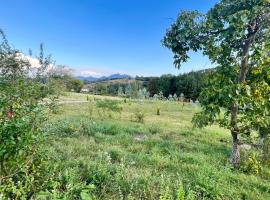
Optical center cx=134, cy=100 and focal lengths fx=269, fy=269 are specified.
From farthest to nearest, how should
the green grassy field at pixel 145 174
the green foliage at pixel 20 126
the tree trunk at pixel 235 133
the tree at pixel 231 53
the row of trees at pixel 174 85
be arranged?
the row of trees at pixel 174 85 → the tree trunk at pixel 235 133 → the tree at pixel 231 53 → the green grassy field at pixel 145 174 → the green foliage at pixel 20 126

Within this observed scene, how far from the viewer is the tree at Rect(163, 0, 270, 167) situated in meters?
5.39

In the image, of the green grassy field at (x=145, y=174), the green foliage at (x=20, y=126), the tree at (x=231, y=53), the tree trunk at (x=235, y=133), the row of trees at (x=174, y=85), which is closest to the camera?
the green foliage at (x=20, y=126)

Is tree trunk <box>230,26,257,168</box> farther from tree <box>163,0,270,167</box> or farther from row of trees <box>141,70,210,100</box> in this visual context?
row of trees <box>141,70,210,100</box>

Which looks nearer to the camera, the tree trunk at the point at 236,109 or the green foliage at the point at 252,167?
the green foliage at the point at 252,167

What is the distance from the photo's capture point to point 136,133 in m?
9.79

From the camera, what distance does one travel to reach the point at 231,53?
595 cm

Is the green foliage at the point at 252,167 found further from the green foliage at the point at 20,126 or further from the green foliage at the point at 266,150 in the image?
the green foliage at the point at 20,126

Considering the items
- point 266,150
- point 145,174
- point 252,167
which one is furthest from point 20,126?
point 266,150

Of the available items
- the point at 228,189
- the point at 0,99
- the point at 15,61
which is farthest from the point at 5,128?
the point at 228,189

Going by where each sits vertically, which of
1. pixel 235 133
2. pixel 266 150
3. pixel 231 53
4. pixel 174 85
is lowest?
pixel 266 150

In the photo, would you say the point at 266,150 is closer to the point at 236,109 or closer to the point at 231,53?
the point at 236,109

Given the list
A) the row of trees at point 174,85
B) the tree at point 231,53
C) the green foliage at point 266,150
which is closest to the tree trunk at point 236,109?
the tree at point 231,53

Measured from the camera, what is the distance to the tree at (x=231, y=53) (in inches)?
212

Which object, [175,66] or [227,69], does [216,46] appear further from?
[175,66]
